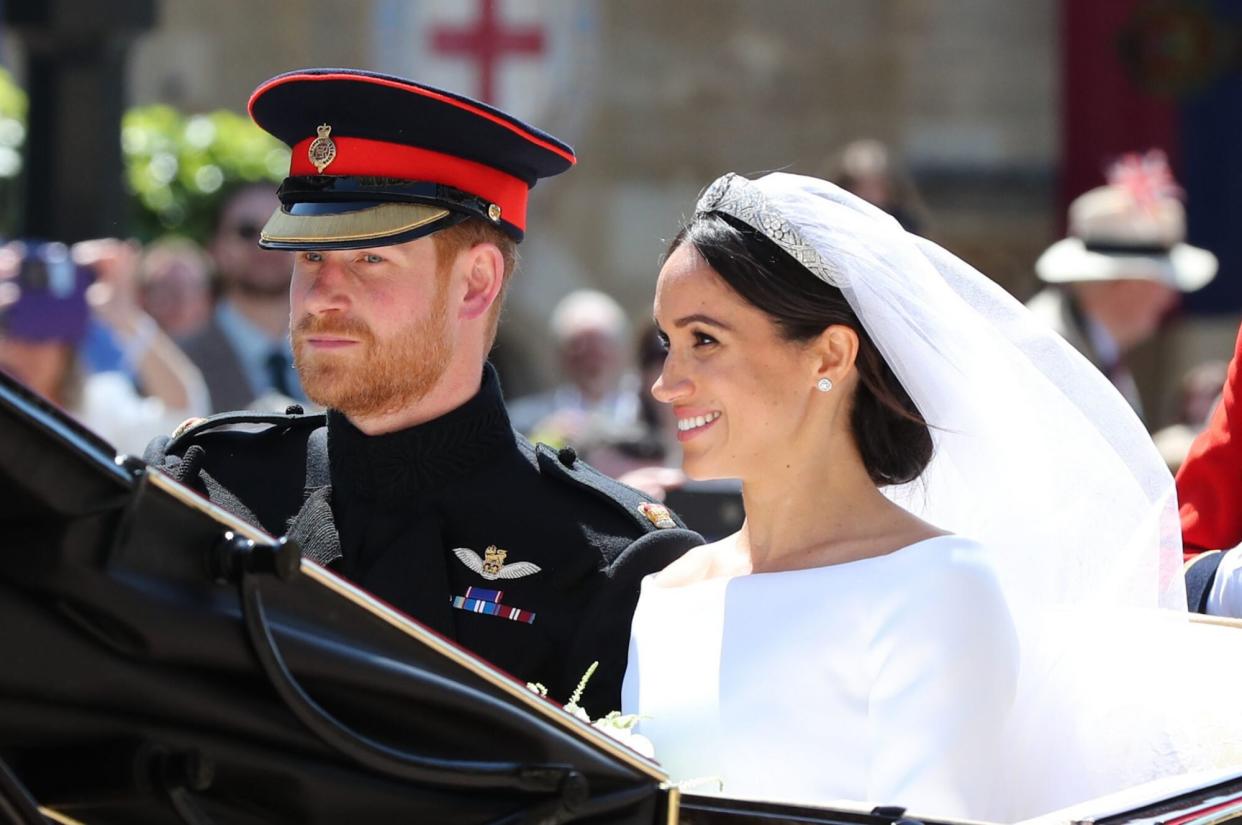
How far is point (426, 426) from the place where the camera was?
121 inches

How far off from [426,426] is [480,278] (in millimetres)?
239

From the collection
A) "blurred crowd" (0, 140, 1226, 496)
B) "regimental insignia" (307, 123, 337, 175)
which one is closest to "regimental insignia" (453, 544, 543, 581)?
"regimental insignia" (307, 123, 337, 175)

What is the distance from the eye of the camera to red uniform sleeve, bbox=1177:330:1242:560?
129 inches

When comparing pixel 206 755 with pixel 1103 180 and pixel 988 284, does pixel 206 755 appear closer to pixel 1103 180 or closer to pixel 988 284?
pixel 988 284

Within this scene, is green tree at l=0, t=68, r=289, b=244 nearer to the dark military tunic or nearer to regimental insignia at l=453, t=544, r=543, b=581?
the dark military tunic

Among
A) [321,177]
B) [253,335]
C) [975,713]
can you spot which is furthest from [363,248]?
[253,335]

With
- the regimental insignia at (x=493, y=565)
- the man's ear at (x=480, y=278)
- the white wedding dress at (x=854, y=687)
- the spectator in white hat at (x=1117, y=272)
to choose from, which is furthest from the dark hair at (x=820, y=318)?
the spectator in white hat at (x=1117, y=272)

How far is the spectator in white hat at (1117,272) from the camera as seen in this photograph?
22.1 ft

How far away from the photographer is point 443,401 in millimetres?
A: 3098

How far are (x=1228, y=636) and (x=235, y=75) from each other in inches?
462

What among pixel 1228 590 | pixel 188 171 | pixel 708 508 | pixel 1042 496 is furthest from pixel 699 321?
pixel 188 171

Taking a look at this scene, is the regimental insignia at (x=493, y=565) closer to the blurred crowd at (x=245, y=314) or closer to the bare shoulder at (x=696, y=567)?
the bare shoulder at (x=696, y=567)

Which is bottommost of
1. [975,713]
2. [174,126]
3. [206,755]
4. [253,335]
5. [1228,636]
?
[206,755]

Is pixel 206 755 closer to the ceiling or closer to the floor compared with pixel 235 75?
closer to the floor
